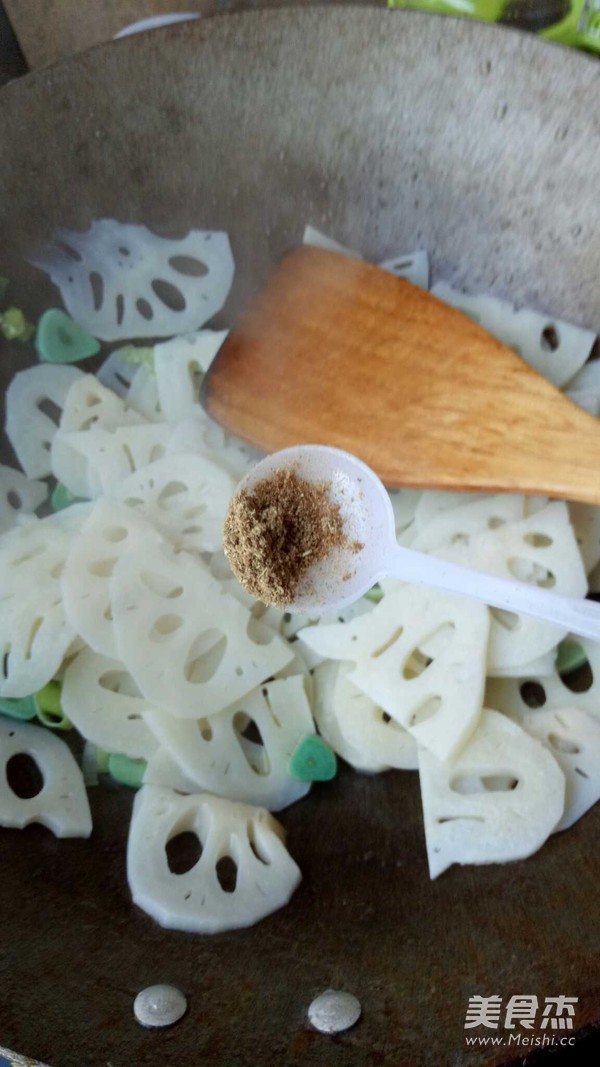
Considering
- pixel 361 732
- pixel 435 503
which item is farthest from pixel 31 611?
pixel 435 503

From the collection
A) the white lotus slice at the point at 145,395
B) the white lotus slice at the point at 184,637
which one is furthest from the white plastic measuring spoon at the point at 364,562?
the white lotus slice at the point at 145,395

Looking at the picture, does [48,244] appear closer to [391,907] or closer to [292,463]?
[292,463]

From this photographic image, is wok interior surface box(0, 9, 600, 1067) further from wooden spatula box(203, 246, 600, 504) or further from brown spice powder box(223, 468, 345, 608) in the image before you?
brown spice powder box(223, 468, 345, 608)

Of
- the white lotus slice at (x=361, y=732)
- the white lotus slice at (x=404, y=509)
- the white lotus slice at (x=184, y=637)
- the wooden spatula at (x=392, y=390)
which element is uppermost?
the wooden spatula at (x=392, y=390)

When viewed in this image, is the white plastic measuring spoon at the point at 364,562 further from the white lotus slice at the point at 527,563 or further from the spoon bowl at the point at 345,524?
the white lotus slice at the point at 527,563

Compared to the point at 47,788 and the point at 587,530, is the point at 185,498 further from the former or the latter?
the point at 587,530
